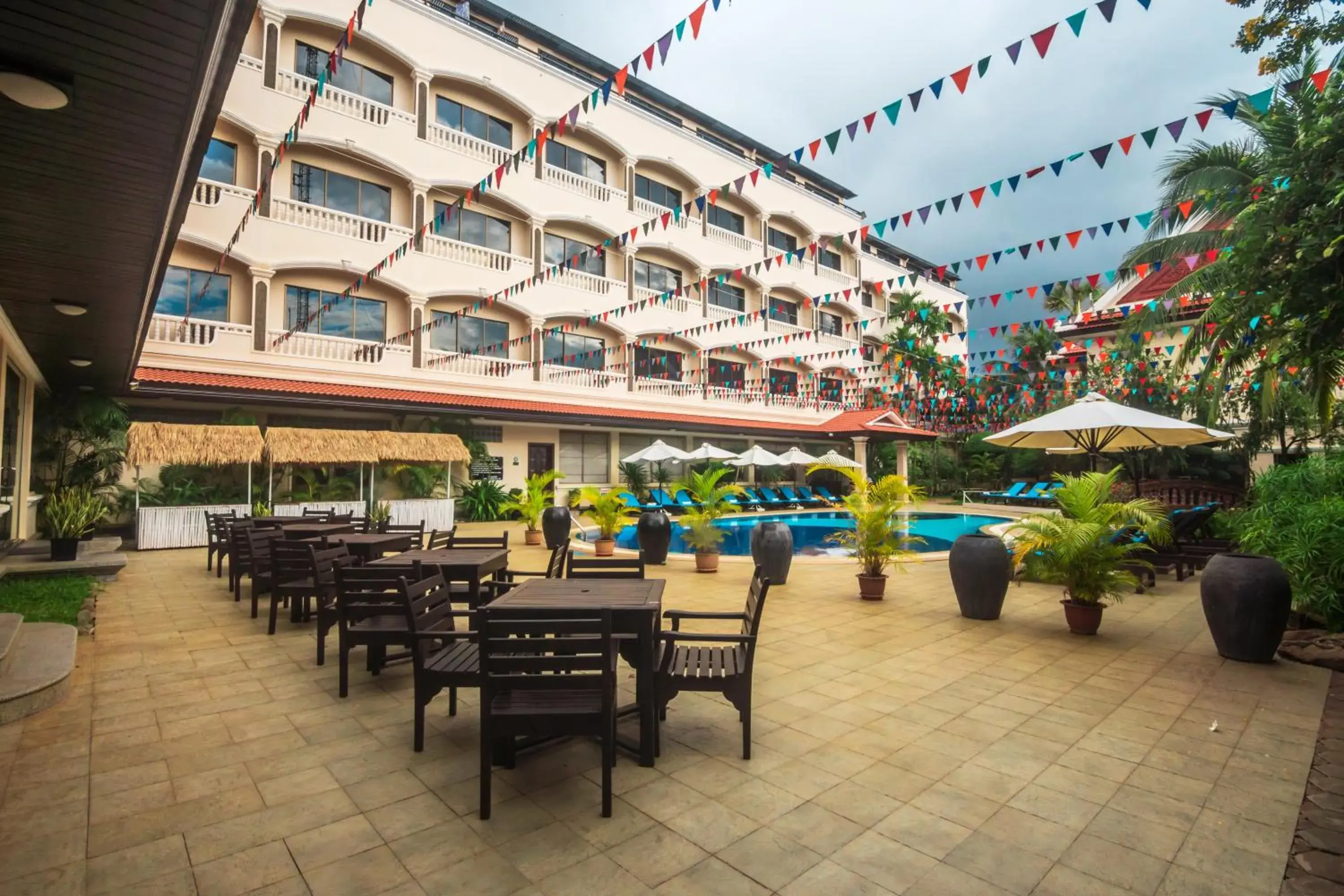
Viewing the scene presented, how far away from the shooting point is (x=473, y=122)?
2175cm

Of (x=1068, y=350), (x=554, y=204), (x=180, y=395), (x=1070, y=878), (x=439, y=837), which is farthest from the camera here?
(x=1068, y=350)

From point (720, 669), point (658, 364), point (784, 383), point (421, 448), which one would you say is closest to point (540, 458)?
point (421, 448)

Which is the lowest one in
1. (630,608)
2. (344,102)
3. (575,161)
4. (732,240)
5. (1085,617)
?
(1085,617)

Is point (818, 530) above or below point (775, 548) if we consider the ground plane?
below

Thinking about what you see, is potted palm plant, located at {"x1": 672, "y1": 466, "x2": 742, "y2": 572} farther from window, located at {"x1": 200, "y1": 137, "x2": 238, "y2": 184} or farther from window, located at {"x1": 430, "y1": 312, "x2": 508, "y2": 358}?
window, located at {"x1": 200, "y1": 137, "x2": 238, "y2": 184}

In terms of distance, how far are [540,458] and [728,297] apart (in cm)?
1249

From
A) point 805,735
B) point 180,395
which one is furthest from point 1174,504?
point 180,395

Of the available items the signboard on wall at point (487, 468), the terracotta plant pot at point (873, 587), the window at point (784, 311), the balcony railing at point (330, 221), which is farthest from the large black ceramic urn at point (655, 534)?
the window at point (784, 311)

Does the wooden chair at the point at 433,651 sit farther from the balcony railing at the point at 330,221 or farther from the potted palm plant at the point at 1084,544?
the balcony railing at the point at 330,221

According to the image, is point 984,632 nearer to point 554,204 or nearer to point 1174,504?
point 1174,504

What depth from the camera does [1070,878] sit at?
2832mm

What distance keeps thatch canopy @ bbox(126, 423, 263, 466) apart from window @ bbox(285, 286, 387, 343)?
3427 mm

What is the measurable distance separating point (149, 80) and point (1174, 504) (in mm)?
19099

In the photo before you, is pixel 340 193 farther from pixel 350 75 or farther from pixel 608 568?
pixel 608 568
